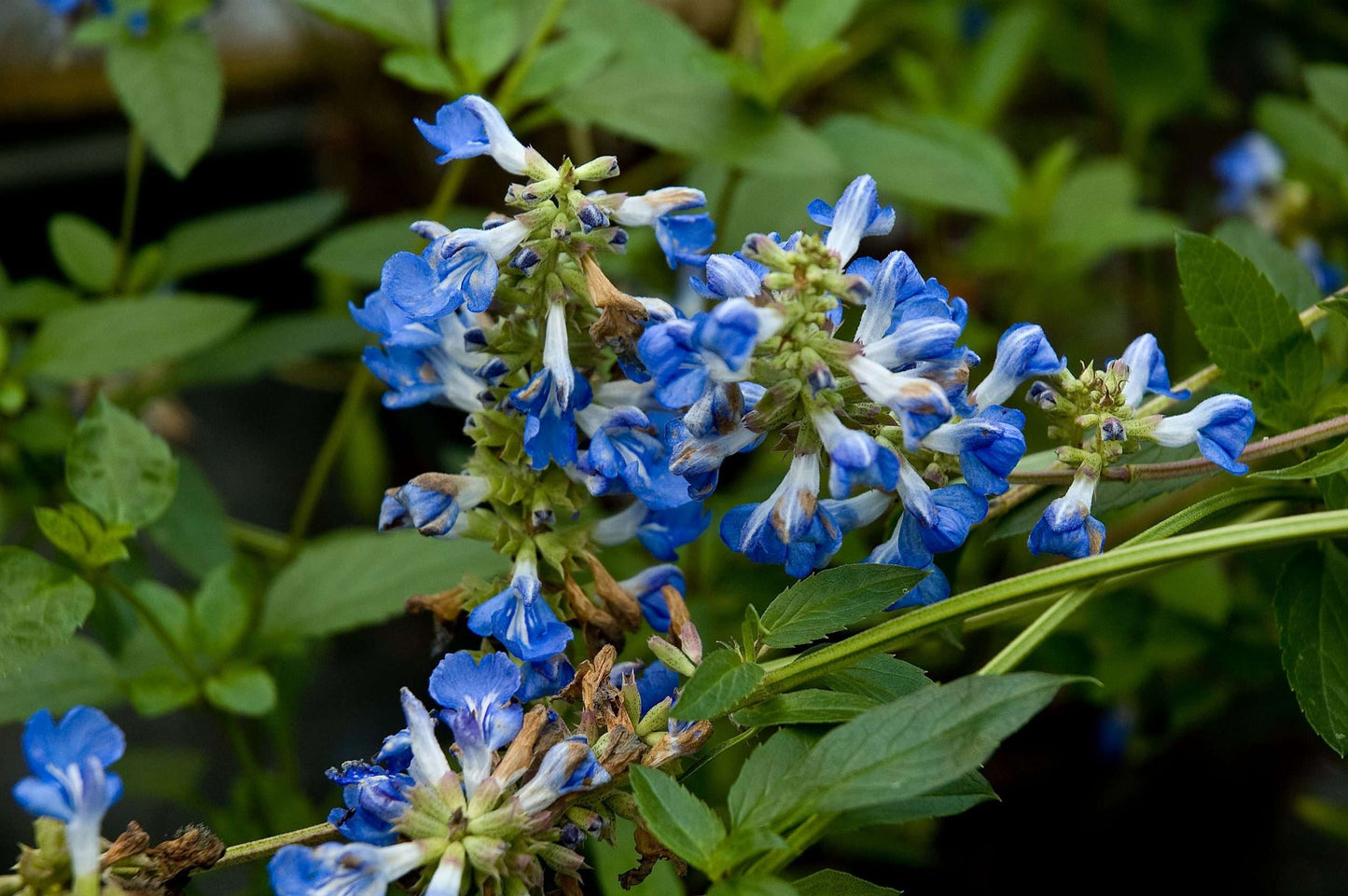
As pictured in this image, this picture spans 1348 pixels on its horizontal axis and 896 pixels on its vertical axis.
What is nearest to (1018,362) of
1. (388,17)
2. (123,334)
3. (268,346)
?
(388,17)

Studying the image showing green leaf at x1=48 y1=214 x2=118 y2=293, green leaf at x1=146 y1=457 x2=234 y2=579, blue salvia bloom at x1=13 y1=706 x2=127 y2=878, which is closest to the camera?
blue salvia bloom at x1=13 y1=706 x2=127 y2=878

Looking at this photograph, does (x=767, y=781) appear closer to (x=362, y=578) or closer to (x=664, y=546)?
(x=664, y=546)

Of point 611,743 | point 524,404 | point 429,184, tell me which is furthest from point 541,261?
point 429,184

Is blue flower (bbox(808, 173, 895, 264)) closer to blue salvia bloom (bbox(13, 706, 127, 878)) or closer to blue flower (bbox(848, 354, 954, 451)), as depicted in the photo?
blue flower (bbox(848, 354, 954, 451))

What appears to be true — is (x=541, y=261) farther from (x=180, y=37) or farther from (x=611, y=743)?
(x=180, y=37)

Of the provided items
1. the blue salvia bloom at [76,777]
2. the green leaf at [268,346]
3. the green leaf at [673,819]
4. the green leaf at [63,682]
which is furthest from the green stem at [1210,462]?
the green leaf at [268,346]

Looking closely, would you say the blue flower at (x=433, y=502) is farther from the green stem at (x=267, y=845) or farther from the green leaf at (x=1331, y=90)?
the green leaf at (x=1331, y=90)

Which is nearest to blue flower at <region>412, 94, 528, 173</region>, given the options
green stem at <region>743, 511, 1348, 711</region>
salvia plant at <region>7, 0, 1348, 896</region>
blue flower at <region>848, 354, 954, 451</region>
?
salvia plant at <region>7, 0, 1348, 896</region>

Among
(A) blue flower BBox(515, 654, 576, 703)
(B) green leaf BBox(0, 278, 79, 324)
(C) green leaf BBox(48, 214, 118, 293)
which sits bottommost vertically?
(B) green leaf BBox(0, 278, 79, 324)

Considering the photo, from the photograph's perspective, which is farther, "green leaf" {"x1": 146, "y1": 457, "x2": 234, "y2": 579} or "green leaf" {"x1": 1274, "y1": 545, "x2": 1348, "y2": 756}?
"green leaf" {"x1": 146, "y1": 457, "x2": 234, "y2": 579}
